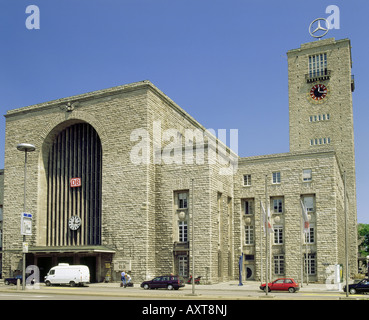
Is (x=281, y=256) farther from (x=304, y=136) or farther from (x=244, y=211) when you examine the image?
(x=304, y=136)

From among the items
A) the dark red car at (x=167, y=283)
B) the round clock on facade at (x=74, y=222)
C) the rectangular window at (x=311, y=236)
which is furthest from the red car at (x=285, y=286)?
the round clock on facade at (x=74, y=222)

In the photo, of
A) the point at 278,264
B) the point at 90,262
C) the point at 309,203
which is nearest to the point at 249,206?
the point at 309,203

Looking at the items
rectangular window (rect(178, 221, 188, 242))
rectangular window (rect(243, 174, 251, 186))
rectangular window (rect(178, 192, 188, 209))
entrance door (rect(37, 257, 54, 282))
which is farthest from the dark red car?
rectangular window (rect(243, 174, 251, 186))

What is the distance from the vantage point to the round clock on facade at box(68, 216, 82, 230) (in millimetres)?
49625

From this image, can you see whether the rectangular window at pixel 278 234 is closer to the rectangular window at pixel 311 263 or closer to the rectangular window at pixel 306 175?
the rectangular window at pixel 311 263

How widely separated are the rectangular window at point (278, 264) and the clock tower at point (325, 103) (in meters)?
23.3

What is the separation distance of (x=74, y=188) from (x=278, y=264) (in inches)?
914

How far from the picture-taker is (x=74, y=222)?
49.8m

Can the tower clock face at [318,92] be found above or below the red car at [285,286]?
above

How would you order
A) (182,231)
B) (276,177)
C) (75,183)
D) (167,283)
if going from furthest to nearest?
1. (276,177)
2. (75,183)
3. (182,231)
4. (167,283)

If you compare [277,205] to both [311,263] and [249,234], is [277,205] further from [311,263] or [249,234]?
[311,263]

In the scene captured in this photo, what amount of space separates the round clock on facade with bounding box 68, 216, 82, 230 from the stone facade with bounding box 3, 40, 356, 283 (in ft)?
1.91

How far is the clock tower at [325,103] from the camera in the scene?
69.8 meters

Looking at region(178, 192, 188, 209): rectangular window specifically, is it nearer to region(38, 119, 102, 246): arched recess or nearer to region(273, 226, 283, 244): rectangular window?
region(38, 119, 102, 246): arched recess
